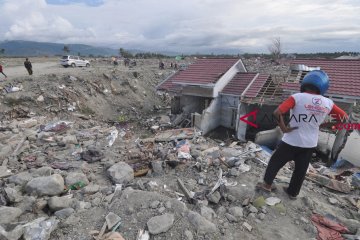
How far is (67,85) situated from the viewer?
657 inches

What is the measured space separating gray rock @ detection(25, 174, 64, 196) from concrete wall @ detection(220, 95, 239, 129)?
1217 centimetres

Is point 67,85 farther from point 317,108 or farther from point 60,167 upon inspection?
point 317,108

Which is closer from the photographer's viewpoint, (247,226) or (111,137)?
(247,226)

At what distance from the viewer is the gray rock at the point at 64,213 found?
12.7ft

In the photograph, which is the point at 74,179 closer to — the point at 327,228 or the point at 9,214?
the point at 9,214

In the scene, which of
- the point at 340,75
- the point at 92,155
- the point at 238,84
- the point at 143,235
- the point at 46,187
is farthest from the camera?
the point at 238,84

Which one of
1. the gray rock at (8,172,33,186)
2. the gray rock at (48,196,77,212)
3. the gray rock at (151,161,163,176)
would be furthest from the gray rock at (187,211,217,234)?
the gray rock at (8,172,33,186)

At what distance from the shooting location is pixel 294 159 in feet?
13.5

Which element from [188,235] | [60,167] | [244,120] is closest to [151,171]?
[60,167]

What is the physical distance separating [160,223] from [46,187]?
2514 mm

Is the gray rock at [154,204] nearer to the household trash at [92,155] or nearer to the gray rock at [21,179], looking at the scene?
the gray rock at [21,179]

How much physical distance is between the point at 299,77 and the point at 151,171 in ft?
33.4

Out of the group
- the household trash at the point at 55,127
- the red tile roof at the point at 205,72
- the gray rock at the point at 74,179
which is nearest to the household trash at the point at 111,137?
the household trash at the point at 55,127

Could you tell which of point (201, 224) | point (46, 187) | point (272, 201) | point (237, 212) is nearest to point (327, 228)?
point (272, 201)
